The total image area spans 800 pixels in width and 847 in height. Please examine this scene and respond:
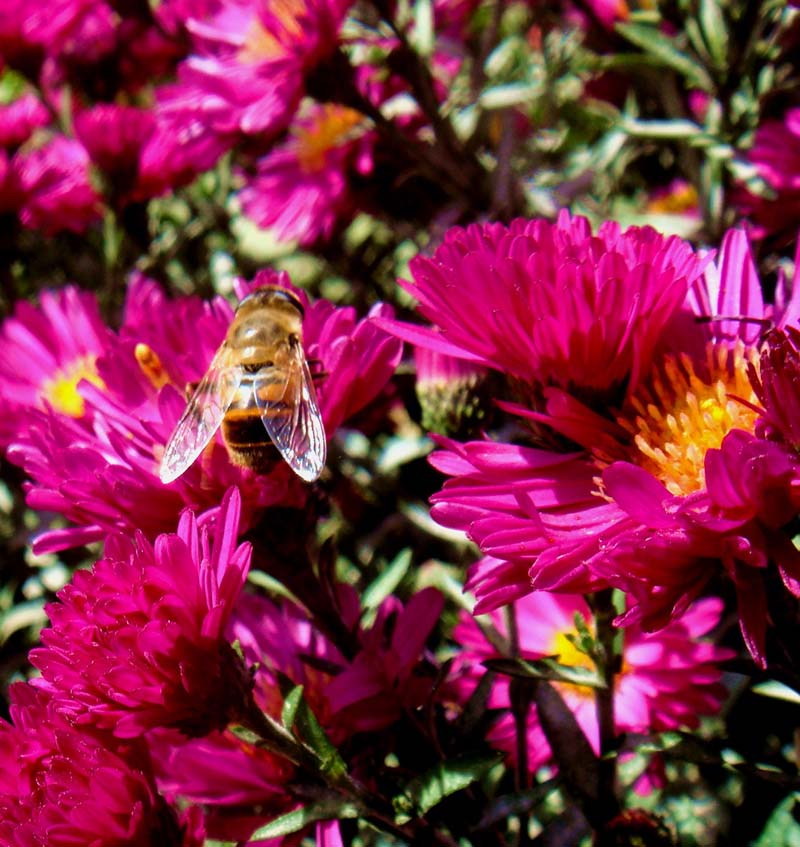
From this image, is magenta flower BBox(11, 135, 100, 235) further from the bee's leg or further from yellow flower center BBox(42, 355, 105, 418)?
the bee's leg

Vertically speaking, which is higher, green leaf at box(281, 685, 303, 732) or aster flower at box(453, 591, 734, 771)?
green leaf at box(281, 685, 303, 732)

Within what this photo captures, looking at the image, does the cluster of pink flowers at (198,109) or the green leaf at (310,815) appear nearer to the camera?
the green leaf at (310,815)

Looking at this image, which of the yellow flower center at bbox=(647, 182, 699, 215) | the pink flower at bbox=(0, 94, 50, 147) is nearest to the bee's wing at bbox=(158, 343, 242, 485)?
the yellow flower center at bbox=(647, 182, 699, 215)

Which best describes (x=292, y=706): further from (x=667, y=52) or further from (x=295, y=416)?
(x=667, y=52)

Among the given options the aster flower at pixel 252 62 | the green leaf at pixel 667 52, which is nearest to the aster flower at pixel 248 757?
the aster flower at pixel 252 62

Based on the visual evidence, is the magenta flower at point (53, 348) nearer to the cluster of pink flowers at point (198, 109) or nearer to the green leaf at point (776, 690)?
the cluster of pink flowers at point (198, 109)
